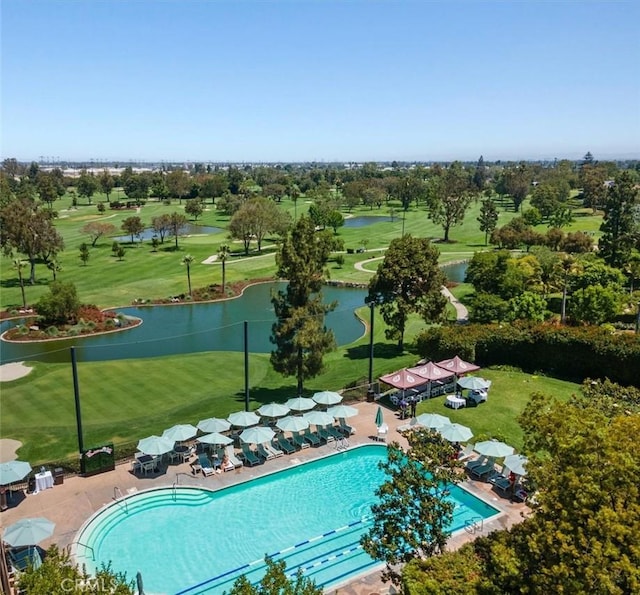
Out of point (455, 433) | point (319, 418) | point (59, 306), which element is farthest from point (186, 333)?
point (455, 433)

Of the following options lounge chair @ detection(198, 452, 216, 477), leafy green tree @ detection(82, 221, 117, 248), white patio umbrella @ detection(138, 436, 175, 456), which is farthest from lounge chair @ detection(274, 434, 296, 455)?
leafy green tree @ detection(82, 221, 117, 248)

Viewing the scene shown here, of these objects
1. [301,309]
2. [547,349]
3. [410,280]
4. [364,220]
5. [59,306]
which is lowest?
[59,306]

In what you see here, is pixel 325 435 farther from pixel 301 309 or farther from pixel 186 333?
pixel 186 333

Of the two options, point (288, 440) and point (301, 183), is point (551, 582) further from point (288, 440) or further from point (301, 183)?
point (301, 183)

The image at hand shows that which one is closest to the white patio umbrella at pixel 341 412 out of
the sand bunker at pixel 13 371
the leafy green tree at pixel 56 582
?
the leafy green tree at pixel 56 582

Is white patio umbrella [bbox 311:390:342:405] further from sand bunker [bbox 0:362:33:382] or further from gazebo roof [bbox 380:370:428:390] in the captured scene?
sand bunker [bbox 0:362:33:382]

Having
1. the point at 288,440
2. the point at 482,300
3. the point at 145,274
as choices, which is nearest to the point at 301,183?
the point at 145,274

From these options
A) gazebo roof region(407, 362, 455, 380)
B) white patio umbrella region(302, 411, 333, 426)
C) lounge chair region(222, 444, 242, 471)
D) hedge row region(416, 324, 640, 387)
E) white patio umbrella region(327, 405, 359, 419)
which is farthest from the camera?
hedge row region(416, 324, 640, 387)
